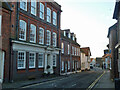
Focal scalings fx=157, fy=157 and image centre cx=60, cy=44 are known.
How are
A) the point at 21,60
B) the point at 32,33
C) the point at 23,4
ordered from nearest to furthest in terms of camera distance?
1. the point at 21,60
2. the point at 23,4
3. the point at 32,33

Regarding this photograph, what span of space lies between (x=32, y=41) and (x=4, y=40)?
542 cm

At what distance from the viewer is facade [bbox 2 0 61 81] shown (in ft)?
55.2

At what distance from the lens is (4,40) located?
1555 cm

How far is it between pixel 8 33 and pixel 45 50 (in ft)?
26.4

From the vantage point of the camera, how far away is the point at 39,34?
73.3ft

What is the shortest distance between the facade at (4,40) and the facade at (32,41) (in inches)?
4.0

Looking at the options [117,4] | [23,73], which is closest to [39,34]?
[23,73]

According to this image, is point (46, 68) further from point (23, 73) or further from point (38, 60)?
point (23, 73)

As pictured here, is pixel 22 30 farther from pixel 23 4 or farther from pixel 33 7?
pixel 33 7

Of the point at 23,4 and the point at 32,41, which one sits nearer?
the point at 23,4

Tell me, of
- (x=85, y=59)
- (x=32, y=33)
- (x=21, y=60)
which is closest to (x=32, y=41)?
(x=32, y=33)

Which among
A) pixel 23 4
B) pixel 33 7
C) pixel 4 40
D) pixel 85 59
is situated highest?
pixel 33 7

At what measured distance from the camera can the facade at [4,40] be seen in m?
15.2

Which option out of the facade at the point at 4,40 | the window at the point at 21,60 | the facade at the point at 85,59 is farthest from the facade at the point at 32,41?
the facade at the point at 85,59
